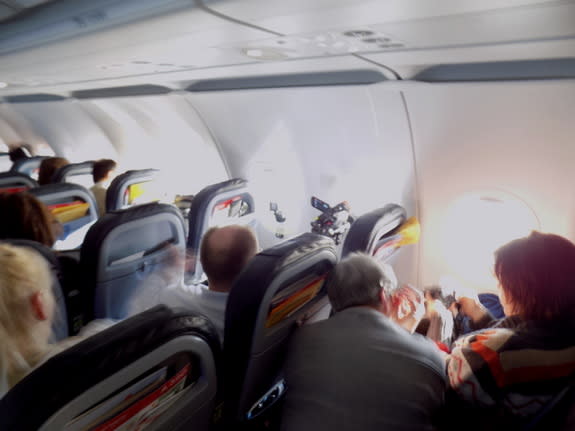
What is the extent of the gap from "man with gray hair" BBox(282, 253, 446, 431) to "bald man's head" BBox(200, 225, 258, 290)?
0.51m

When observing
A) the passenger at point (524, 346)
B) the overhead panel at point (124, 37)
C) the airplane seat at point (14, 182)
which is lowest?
the passenger at point (524, 346)

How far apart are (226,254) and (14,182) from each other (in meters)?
3.05

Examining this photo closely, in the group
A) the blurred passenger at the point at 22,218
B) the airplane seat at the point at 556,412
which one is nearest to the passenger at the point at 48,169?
the blurred passenger at the point at 22,218

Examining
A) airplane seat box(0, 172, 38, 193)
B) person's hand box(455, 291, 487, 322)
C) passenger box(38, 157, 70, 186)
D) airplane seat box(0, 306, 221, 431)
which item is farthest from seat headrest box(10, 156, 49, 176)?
person's hand box(455, 291, 487, 322)

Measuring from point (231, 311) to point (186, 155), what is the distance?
4.50 metres

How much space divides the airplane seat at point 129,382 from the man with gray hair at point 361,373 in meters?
0.39

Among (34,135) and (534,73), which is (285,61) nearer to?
(534,73)

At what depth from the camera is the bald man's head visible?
187 cm

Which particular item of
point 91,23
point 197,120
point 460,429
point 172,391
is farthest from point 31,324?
point 197,120

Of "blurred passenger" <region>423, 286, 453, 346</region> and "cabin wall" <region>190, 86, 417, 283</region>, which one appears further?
"cabin wall" <region>190, 86, 417, 283</region>

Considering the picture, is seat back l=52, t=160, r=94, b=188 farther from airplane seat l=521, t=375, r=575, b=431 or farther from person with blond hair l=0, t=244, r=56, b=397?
airplane seat l=521, t=375, r=575, b=431

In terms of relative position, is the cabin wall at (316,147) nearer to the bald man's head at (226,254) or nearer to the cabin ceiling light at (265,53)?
the cabin ceiling light at (265,53)

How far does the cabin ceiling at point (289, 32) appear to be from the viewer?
118cm

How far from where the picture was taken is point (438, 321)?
2143mm
